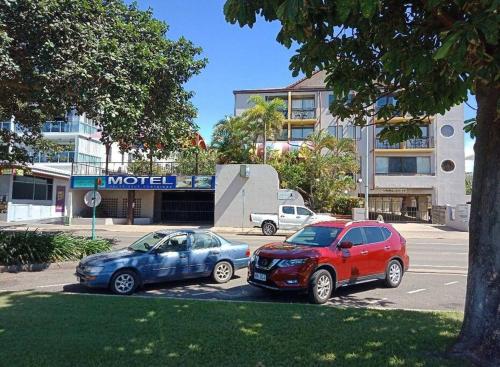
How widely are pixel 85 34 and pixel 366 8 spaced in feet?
29.8

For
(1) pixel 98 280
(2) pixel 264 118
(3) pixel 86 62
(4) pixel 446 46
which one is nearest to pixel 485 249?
(4) pixel 446 46

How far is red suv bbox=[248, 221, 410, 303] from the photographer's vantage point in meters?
8.73

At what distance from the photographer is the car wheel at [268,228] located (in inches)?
1070

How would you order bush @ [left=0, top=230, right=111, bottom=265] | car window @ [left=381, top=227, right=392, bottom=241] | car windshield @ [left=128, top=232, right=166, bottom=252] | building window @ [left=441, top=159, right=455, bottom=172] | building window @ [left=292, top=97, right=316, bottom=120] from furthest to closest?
building window @ [left=292, top=97, right=316, bottom=120]
building window @ [left=441, top=159, right=455, bottom=172]
bush @ [left=0, top=230, right=111, bottom=265]
car window @ [left=381, top=227, right=392, bottom=241]
car windshield @ [left=128, top=232, right=166, bottom=252]

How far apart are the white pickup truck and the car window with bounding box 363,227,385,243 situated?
53.8ft

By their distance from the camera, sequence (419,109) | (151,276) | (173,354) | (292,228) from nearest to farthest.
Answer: (173,354) → (419,109) → (151,276) → (292,228)

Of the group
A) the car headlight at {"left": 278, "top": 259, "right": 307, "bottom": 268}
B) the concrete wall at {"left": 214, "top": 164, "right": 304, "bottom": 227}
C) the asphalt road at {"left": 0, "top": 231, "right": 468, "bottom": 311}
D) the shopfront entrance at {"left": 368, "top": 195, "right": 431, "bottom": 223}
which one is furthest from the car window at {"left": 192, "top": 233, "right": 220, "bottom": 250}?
the shopfront entrance at {"left": 368, "top": 195, "right": 431, "bottom": 223}

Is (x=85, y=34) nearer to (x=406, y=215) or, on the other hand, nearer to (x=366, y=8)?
(x=366, y=8)

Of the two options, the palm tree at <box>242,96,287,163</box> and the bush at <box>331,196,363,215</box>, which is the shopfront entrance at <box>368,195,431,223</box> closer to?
the bush at <box>331,196,363,215</box>

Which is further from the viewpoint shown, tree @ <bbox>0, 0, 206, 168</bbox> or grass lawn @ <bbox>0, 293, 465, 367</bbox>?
tree @ <bbox>0, 0, 206, 168</bbox>

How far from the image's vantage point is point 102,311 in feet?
23.8

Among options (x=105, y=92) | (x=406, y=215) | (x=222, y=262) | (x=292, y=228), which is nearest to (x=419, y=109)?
(x=222, y=262)

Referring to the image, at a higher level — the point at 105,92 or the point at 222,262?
the point at 105,92

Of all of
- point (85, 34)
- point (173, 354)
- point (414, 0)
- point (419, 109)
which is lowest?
point (173, 354)
